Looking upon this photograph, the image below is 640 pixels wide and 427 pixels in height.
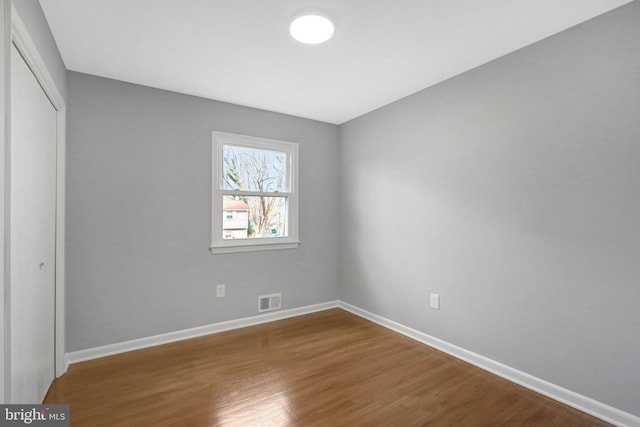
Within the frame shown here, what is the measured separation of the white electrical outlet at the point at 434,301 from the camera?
2.85 metres

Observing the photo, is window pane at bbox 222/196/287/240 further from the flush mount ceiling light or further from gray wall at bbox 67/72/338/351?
the flush mount ceiling light

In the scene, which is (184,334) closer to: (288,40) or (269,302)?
(269,302)

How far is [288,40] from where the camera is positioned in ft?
7.14

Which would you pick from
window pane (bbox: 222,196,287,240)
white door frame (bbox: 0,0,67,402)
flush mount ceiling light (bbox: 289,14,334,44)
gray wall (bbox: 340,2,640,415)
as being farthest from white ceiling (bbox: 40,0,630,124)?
window pane (bbox: 222,196,287,240)

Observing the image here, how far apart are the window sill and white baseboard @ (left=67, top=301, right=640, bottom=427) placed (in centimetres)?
74

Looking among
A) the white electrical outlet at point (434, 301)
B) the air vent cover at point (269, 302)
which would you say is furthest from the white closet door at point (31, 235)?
the white electrical outlet at point (434, 301)

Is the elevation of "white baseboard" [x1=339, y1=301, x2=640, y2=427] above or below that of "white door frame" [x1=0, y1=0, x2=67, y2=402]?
below

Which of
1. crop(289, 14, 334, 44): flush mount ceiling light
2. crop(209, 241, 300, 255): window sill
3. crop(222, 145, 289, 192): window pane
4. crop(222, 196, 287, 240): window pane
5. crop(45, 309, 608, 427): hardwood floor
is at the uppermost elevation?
crop(289, 14, 334, 44): flush mount ceiling light

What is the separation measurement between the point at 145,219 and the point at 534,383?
11.1 ft

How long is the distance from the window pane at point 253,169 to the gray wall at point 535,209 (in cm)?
134

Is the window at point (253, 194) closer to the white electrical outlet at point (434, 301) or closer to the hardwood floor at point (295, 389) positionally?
the hardwood floor at point (295, 389)

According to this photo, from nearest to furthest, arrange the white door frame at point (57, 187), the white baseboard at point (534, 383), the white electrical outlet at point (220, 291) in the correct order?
the white door frame at point (57, 187) → the white baseboard at point (534, 383) → the white electrical outlet at point (220, 291)

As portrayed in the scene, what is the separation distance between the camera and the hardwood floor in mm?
1878

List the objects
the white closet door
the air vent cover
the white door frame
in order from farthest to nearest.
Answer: the air vent cover, the white closet door, the white door frame
